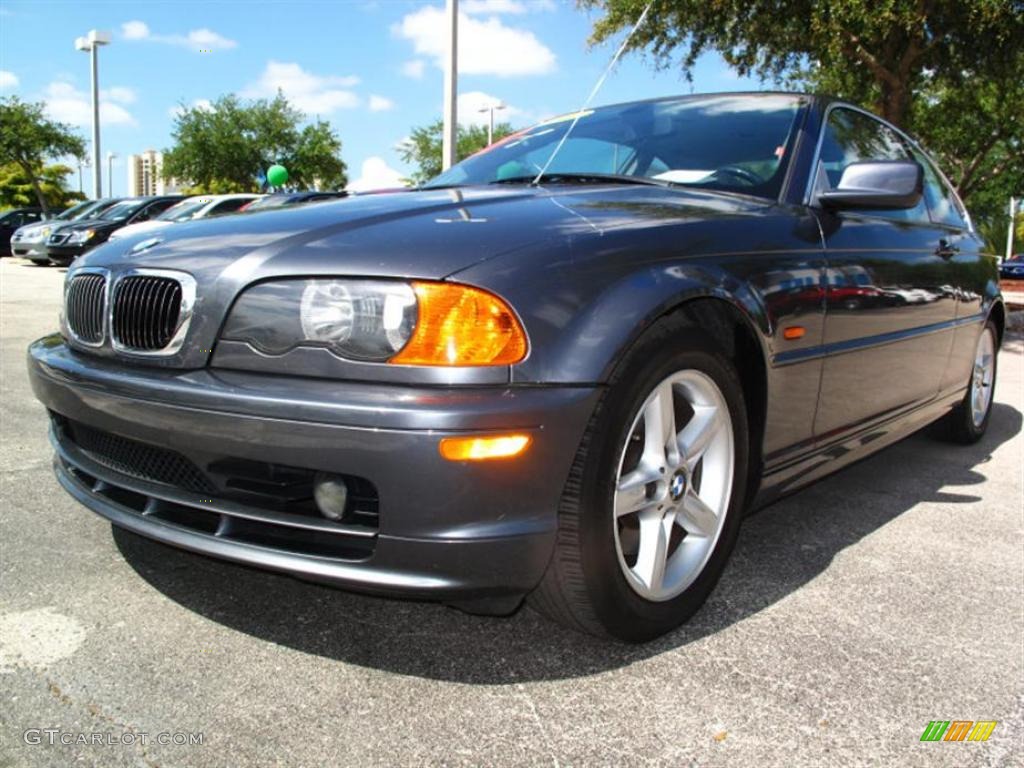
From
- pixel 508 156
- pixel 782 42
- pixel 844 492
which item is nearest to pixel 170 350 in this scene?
pixel 508 156

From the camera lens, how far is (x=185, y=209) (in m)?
16.5

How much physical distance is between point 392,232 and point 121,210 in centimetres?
1833

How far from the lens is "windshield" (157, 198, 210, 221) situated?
52.3ft

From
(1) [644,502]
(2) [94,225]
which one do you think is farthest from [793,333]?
(2) [94,225]

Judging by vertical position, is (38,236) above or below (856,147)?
below

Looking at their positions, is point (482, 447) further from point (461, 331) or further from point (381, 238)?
point (381, 238)

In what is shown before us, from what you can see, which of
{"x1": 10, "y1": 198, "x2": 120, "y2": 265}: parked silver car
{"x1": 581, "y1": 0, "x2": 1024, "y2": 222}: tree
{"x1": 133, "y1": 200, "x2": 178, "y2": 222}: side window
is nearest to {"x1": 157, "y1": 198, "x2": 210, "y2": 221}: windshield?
{"x1": 133, "y1": 200, "x2": 178, "y2": 222}: side window

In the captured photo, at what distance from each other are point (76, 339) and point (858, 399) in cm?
248

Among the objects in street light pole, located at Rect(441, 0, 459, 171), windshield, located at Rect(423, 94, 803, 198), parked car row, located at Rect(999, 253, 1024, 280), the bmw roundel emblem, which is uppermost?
street light pole, located at Rect(441, 0, 459, 171)

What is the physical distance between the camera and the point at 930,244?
3.63 meters

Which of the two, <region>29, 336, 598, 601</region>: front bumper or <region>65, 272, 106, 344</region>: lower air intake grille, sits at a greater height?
<region>65, 272, 106, 344</region>: lower air intake grille

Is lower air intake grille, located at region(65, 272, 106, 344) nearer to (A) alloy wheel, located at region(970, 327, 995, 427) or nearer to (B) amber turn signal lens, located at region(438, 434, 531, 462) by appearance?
(B) amber turn signal lens, located at region(438, 434, 531, 462)

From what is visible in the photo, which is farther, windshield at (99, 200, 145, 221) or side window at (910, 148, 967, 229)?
windshield at (99, 200, 145, 221)

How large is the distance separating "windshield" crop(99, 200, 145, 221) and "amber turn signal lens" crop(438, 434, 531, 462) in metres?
17.9
